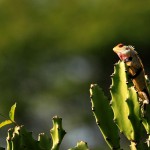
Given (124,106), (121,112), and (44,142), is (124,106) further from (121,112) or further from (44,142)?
(44,142)

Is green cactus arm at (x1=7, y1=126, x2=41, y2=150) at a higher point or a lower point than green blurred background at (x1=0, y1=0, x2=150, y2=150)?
lower

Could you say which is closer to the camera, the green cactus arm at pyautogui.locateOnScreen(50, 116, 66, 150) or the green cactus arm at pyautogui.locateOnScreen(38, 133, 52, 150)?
the green cactus arm at pyautogui.locateOnScreen(50, 116, 66, 150)

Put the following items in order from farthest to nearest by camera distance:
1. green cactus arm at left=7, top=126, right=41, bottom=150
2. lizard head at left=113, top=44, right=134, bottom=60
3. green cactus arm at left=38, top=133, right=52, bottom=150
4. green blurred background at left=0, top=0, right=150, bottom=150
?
green blurred background at left=0, top=0, right=150, bottom=150
green cactus arm at left=38, top=133, right=52, bottom=150
lizard head at left=113, top=44, right=134, bottom=60
green cactus arm at left=7, top=126, right=41, bottom=150

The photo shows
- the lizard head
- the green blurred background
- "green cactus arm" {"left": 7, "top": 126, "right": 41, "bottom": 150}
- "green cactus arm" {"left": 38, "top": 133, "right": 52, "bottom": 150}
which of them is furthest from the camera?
the green blurred background

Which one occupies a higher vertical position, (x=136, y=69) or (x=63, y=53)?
(x=63, y=53)

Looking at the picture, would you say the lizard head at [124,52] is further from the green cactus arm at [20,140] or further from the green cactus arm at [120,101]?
the green cactus arm at [20,140]

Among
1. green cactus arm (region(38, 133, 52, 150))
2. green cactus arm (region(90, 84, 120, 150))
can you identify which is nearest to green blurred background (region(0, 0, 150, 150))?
green cactus arm (region(38, 133, 52, 150))

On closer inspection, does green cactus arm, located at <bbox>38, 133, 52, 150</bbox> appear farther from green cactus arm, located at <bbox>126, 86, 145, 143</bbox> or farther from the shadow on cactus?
Answer: green cactus arm, located at <bbox>126, 86, 145, 143</bbox>

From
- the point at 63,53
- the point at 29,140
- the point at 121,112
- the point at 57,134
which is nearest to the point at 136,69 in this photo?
the point at 121,112
